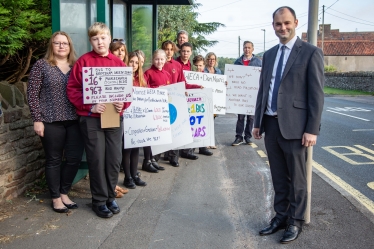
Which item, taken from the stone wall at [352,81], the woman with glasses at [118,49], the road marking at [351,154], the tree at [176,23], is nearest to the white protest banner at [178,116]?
the woman with glasses at [118,49]

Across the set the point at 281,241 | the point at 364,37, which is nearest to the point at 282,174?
the point at 281,241

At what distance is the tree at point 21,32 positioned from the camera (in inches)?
206

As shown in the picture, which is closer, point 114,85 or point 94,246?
point 94,246

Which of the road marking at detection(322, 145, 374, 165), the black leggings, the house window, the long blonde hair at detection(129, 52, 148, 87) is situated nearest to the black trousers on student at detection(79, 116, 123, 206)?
the black leggings

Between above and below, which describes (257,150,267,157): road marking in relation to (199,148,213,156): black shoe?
below

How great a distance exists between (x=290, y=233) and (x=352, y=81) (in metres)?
37.7

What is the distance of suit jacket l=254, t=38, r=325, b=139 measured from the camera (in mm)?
3750

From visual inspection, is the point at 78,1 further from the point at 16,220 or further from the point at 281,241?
the point at 281,241

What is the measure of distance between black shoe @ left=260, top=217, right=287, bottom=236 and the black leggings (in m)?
2.24

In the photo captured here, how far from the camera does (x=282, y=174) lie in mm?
4137

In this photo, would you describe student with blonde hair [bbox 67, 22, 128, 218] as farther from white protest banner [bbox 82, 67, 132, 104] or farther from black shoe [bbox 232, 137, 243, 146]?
black shoe [bbox 232, 137, 243, 146]

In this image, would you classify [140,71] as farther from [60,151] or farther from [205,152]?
[205,152]

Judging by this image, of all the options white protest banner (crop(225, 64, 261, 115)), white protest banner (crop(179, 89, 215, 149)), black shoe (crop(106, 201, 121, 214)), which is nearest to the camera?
black shoe (crop(106, 201, 121, 214))

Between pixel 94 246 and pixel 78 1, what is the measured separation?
Answer: 3.39m
